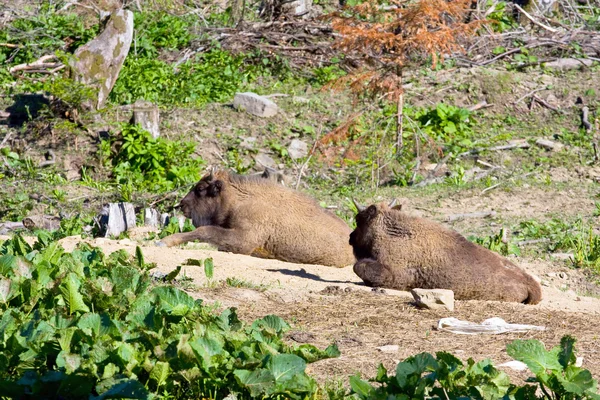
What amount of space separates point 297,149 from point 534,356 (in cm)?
1243

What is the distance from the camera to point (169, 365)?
5.34 metres

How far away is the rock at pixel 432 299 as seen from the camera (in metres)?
7.92

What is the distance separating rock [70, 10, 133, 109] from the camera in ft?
55.3

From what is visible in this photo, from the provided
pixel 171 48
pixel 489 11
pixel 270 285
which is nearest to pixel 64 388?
pixel 270 285

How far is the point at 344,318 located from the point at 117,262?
2.07 metres

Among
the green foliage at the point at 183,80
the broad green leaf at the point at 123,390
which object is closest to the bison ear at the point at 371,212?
the broad green leaf at the point at 123,390

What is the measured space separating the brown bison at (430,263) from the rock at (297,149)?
708 centimetres

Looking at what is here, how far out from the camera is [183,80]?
18.8 m

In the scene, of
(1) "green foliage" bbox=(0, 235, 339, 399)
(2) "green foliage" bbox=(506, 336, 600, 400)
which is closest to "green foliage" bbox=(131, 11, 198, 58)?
(1) "green foliage" bbox=(0, 235, 339, 399)

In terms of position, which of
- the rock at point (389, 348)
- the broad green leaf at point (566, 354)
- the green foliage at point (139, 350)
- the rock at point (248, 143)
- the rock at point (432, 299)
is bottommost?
the rock at point (248, 143)

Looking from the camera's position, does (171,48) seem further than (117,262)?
Yes

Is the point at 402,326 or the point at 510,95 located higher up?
the point at 402,326

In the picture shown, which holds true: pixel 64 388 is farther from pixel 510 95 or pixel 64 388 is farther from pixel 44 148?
pixel 510 95

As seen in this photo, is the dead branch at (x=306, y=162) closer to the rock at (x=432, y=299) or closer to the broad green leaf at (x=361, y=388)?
the rock at (x=432, y=299)
